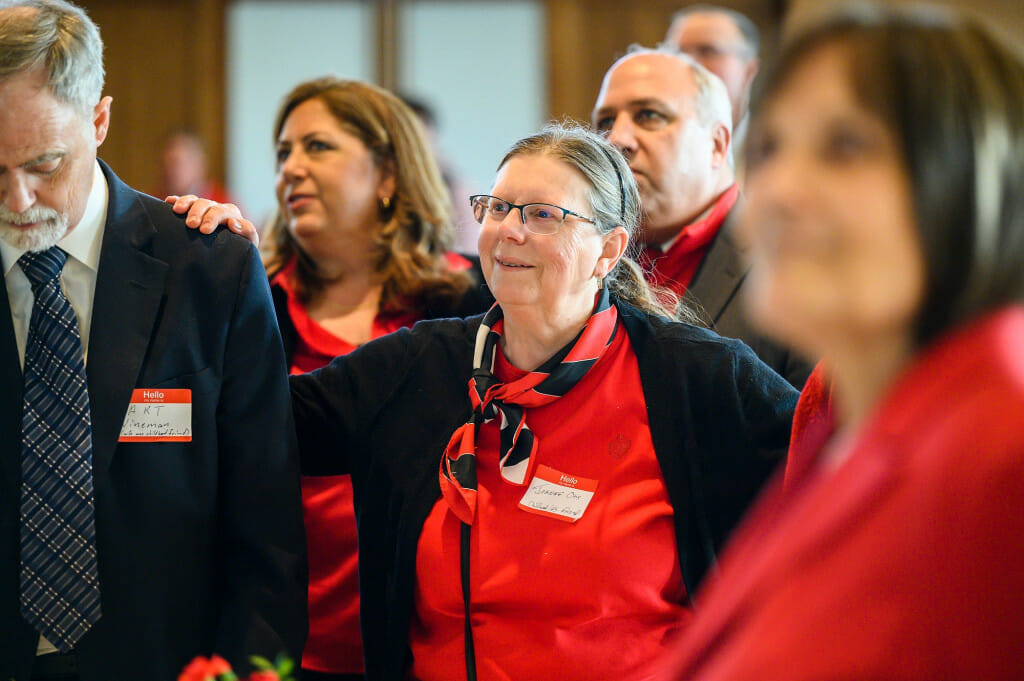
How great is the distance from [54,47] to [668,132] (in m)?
1.56

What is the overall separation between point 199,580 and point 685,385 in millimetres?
940

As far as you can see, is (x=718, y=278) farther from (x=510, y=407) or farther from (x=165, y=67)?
(x=165, y=67)

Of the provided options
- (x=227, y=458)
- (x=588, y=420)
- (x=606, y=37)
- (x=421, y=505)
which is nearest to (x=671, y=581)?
(x=588, y=420)

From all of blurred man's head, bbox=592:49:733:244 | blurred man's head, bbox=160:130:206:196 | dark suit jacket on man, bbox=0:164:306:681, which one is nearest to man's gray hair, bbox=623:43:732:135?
blurred man's head, bbox=592:49:733:244

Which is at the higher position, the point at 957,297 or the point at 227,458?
the point at 957,297

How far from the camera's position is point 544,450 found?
190cm

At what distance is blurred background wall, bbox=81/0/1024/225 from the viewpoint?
280 inches

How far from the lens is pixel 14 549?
169 centimetres

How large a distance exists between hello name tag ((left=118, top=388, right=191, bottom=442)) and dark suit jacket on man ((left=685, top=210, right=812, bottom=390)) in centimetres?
122

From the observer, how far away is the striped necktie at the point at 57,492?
1.67 metres

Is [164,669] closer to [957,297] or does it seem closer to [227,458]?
[227,458]

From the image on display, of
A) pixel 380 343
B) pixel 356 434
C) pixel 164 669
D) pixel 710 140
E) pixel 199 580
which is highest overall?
pixel 710 140

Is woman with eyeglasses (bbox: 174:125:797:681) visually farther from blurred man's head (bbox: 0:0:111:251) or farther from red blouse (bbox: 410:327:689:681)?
blurred man's head (bbox: 0:0:111:251)

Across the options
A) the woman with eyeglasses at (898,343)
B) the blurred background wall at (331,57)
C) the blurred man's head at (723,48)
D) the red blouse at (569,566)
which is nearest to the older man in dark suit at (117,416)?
the red blouse at (569,566)
